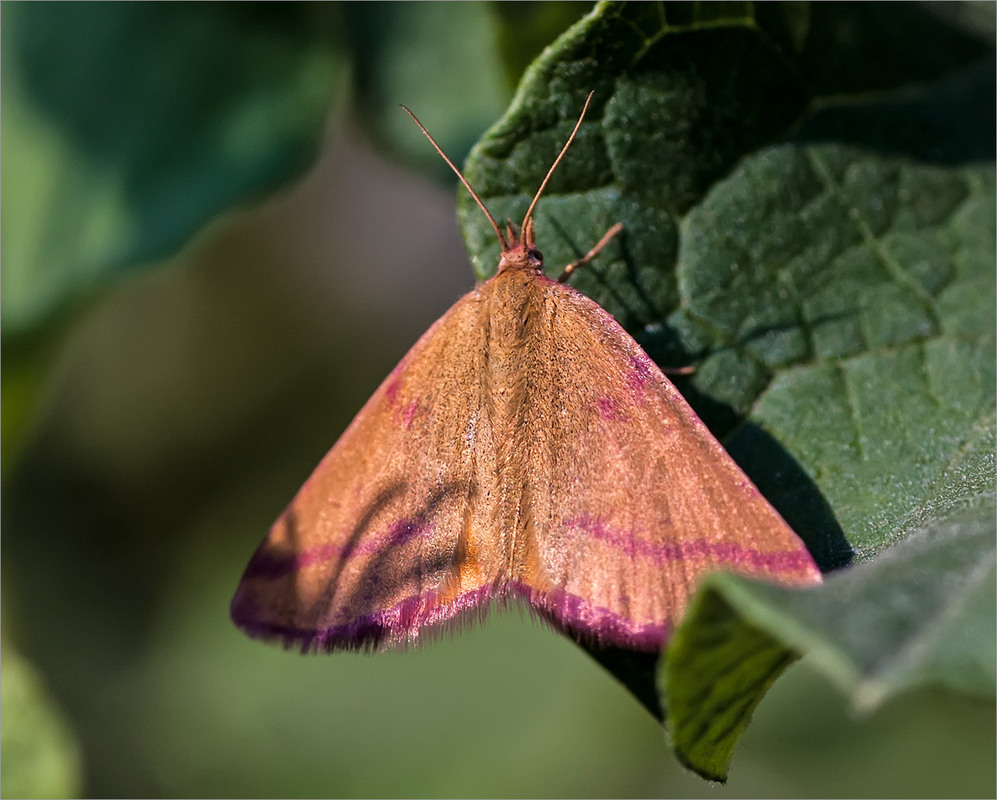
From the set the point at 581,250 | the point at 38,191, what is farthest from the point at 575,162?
the point at 38,191

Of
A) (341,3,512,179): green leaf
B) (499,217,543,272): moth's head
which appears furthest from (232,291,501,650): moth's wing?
(341,3,512,179): green leaf

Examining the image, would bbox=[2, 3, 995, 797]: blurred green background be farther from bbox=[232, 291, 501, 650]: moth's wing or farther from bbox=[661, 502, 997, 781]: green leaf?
bbox=[661, 502, 997, 781]: green leaf

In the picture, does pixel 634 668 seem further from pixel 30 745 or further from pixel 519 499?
pixel 30 745

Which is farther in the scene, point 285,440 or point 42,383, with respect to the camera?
point 285,440

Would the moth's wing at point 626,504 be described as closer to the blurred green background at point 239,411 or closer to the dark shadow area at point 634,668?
the dark shadow area at point 634,668

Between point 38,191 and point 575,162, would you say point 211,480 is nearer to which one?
point 38,191

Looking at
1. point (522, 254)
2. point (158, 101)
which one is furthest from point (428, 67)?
point (522, 254)
